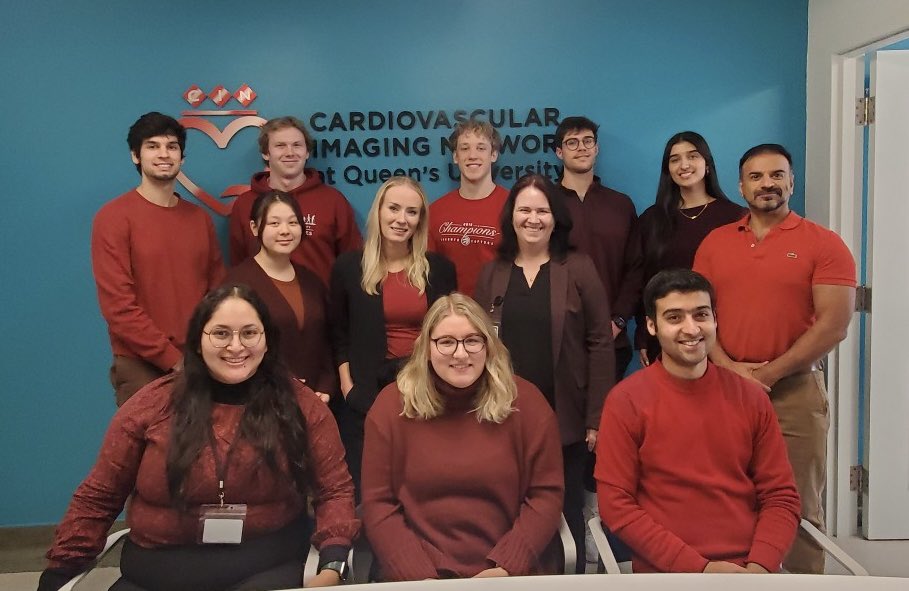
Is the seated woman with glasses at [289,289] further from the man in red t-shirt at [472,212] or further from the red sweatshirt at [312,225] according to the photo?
the man in red t-shirt at [472,212]

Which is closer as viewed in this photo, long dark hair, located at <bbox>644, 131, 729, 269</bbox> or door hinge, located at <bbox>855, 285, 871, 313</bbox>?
long dark hair, located at <bbox>644, 131, 729, 269</bbox>

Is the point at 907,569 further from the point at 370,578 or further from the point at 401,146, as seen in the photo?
the point at 401,146

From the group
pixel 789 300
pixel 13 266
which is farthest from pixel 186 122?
pixel 789 300

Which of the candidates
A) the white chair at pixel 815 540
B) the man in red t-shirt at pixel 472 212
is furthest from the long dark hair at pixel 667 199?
the white chair at pixel 815 540

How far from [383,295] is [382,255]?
163 millimetres

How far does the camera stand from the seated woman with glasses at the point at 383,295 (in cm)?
265

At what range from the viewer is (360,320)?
267 centimetres

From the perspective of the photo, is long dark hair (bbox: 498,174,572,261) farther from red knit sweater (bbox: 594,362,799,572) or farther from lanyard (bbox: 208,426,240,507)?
lanyard (bbox: 208,426,240,507)

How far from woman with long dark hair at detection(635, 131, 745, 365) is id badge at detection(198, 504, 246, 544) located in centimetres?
179

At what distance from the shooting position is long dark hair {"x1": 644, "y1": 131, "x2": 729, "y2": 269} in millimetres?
2965

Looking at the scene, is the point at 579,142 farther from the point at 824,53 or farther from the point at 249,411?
the point at 249,411

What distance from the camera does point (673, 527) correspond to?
2021 mm

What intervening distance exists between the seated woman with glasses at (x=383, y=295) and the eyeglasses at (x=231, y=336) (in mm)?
641

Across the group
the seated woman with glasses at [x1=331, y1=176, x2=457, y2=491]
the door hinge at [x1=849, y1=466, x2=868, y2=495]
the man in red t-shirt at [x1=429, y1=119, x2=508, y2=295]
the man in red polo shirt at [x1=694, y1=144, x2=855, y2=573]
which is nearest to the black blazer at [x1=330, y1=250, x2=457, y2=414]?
the seated woman with glasses at [x1=331, y1=176, x2=457, y2=491]
